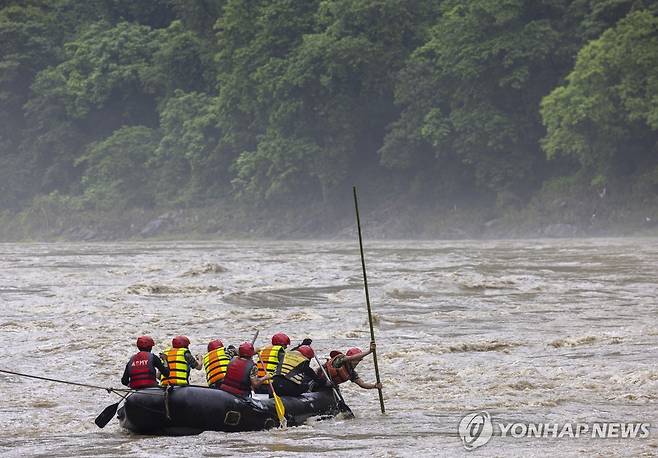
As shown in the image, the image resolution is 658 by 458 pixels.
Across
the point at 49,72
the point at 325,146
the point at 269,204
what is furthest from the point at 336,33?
the point at 49,72

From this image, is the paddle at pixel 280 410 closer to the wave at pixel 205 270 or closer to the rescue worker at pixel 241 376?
the rescue worker at pixel 241 376

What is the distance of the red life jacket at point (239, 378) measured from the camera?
12.7 m

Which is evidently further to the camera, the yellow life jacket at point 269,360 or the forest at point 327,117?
the forest at point 327,117

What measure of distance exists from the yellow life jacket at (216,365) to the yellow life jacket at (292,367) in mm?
608

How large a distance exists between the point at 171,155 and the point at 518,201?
82.7 ft

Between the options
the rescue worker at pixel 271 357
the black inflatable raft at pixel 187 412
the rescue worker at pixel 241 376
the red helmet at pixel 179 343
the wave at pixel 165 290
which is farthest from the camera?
the wave at pixel 165 290

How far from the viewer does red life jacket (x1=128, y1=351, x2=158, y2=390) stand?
41.9 ft

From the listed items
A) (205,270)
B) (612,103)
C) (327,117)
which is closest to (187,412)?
(205,270)

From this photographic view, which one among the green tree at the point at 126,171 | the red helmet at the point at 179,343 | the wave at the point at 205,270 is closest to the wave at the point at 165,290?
the wave at the point at 205,270

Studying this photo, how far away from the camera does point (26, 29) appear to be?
262 ft

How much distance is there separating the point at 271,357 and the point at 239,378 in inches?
39.8

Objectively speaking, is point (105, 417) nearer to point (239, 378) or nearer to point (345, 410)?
point (239, 378)

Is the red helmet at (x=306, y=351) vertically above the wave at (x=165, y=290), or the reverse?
the red helmet at (x=306, y=351)

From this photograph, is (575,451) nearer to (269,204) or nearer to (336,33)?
(336,33)
